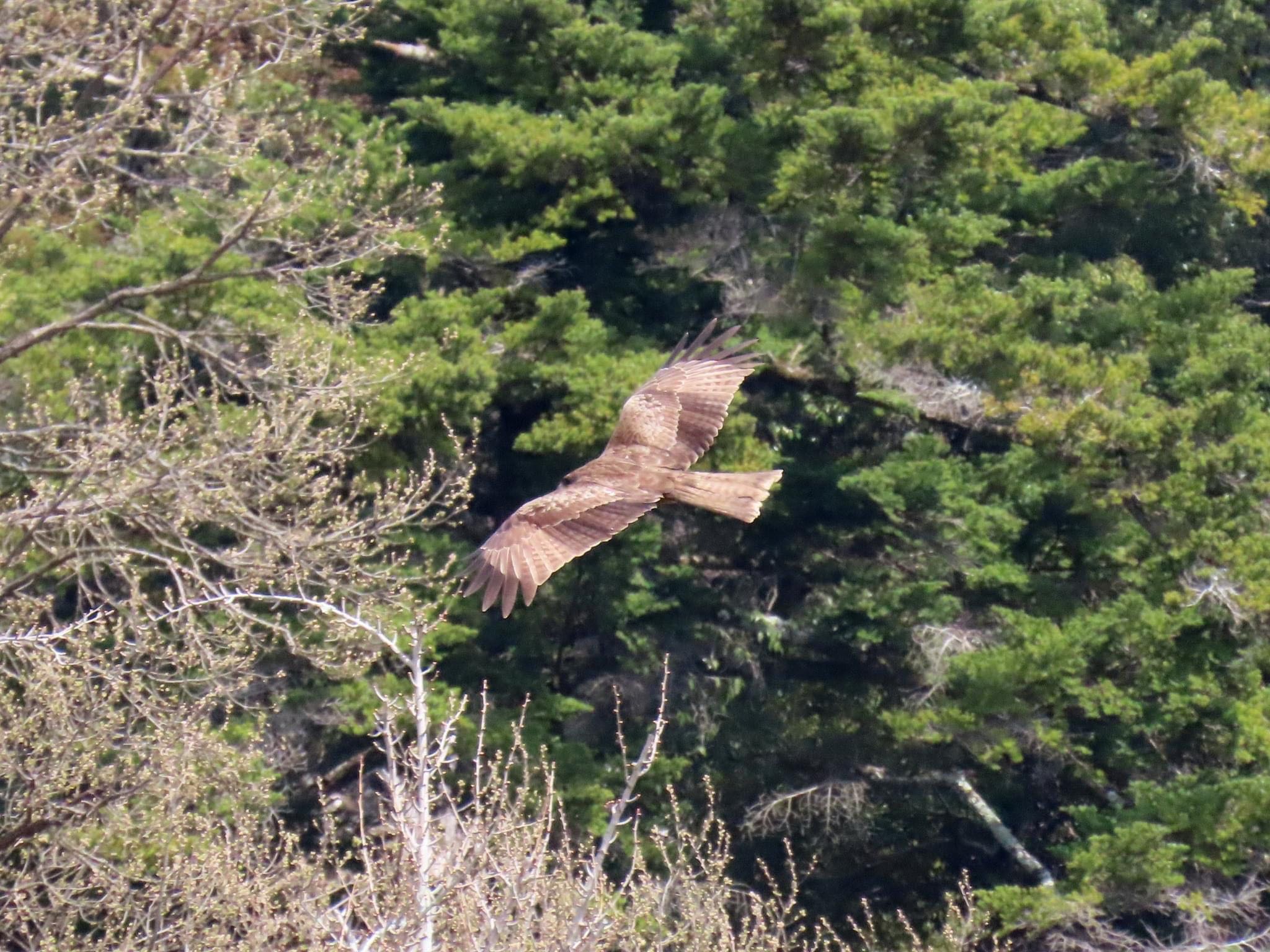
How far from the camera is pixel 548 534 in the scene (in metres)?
7.30

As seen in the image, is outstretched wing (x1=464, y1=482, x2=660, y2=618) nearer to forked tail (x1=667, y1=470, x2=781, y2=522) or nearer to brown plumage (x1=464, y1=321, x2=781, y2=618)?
brown plumage (x1=464, y1=321, x2=781, y2=618)

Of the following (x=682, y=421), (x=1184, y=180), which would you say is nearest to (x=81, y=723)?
(x=682, y=421)

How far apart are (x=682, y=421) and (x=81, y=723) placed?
3609mm

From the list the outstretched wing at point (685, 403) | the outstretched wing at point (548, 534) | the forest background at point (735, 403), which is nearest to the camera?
the outstretched wing at point (548, 534)

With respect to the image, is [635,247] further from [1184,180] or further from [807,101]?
[1184,180]

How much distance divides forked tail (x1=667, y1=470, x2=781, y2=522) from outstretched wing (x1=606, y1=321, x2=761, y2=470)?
0.49 m

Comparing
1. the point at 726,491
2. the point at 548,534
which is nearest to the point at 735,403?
the point at 726,491

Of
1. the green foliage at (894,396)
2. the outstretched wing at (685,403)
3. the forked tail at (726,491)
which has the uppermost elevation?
the forked tail at (726,491)

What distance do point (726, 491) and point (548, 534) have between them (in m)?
1.18

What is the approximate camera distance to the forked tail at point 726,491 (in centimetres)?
796

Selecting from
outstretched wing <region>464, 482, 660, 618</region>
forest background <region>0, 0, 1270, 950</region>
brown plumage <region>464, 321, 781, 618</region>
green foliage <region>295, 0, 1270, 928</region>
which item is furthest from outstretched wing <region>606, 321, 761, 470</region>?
green foliage <region>295, 0, 1270, 928</region>

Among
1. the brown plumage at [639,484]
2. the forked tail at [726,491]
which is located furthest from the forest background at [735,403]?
the forked tail at [726,491]

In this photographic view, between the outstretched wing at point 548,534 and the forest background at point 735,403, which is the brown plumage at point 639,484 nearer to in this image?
the outstretched wing at point 548,534

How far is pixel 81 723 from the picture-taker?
31.5ft
